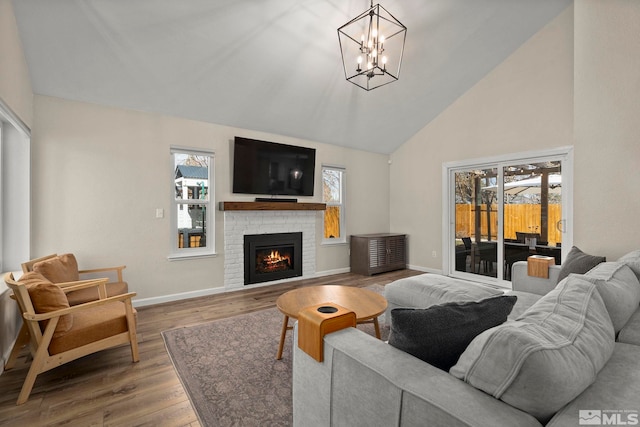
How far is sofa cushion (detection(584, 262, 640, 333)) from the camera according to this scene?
1.48m

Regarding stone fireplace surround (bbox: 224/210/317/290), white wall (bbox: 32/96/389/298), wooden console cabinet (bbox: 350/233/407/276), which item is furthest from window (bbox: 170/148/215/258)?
wooden console cabinet (bbox: 350/233/407/276)

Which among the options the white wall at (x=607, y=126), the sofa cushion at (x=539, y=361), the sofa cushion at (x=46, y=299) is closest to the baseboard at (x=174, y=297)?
the sofa cushion at (x=46, y=299)

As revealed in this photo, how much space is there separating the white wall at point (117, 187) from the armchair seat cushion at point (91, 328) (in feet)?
4.34

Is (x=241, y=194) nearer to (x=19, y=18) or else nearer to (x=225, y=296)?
(x=225, y=296)

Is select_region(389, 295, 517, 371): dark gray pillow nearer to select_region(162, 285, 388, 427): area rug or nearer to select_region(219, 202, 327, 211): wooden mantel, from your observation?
select_region(162, 285, 388, 427): area rug

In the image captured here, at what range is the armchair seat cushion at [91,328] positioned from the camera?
210cm

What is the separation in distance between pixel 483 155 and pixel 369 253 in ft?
8.06

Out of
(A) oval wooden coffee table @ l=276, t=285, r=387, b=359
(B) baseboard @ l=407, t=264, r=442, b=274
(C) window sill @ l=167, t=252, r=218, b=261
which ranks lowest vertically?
(B) baseboard @ l=407, t=264, r=442, b=274

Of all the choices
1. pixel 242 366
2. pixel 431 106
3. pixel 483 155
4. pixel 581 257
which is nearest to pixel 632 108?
pixel 581 257

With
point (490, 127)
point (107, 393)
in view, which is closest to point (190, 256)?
point (107, 393)

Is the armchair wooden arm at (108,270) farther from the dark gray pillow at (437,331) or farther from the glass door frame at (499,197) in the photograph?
the glass door frame at (499,197)

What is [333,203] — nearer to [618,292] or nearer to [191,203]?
[191,203]

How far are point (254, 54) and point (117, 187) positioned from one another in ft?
7.34

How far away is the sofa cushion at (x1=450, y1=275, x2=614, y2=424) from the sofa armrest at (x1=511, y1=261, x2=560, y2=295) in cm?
199
